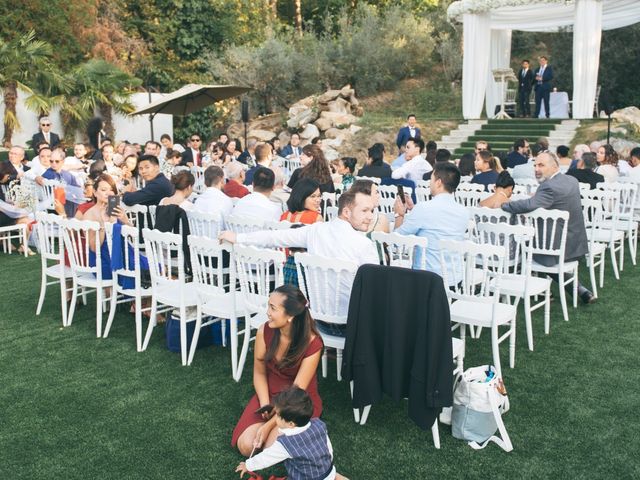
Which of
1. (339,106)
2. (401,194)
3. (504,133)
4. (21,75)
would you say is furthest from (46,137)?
(504,133)

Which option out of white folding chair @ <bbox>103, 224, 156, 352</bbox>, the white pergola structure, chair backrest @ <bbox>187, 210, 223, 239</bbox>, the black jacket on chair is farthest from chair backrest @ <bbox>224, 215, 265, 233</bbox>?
the white pergola structure

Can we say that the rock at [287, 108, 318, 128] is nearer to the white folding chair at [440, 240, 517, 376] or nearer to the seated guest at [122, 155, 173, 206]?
the seated guest at [122, 155, 173, 206]

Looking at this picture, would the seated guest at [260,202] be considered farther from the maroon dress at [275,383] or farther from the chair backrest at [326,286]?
the maroon dress at [275,383]

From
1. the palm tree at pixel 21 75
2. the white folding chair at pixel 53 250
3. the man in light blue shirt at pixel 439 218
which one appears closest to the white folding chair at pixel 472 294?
the man in light blue shirt at pixel 439 218

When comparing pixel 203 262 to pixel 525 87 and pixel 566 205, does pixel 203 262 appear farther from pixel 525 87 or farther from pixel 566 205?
pixel 525 87

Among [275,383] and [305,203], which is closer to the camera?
[275,383]

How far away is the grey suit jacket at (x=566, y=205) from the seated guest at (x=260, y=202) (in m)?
2.12

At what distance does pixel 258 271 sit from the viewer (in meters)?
4.53

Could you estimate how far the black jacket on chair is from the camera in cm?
361

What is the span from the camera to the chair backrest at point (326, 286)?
397 centimetres

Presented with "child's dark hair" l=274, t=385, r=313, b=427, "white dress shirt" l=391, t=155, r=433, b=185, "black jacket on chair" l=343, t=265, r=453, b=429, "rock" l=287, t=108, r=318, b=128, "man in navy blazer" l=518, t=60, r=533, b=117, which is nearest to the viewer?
"child's dark hair" l=274, t=385, r=313, b=427

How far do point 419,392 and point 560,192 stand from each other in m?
2.97

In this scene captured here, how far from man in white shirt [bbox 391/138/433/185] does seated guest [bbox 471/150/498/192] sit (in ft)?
3.39

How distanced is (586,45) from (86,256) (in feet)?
45.4
